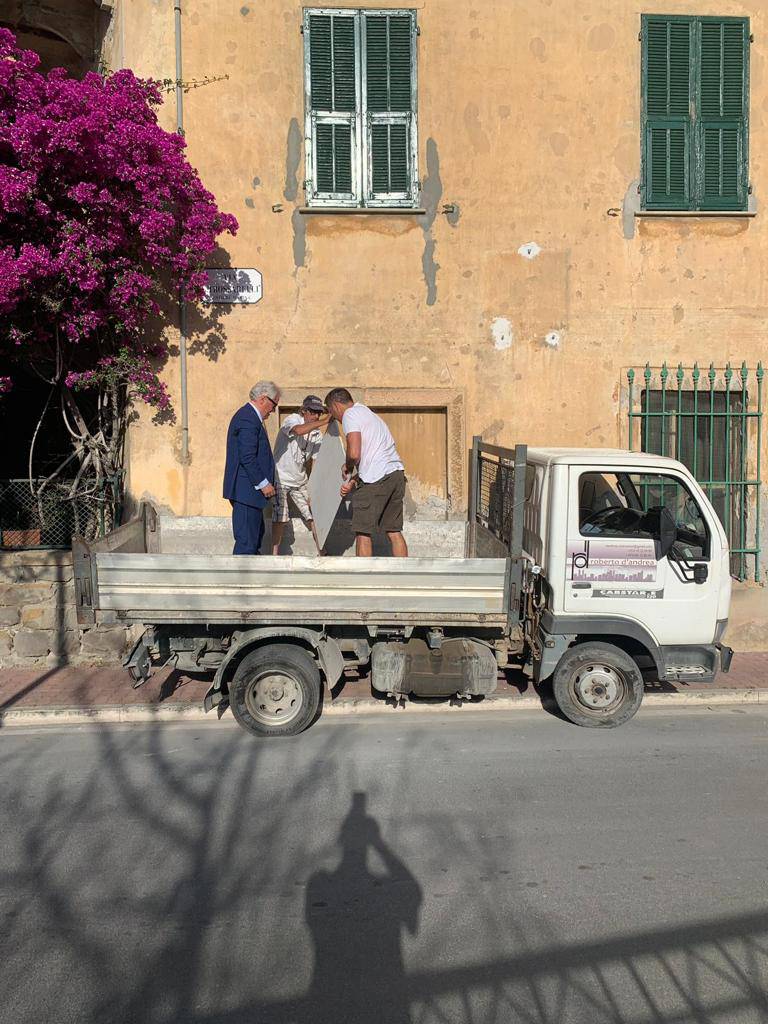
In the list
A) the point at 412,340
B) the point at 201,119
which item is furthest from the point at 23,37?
the point at 412,340

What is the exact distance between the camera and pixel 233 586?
19.1ft

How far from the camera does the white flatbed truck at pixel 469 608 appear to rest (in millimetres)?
5832

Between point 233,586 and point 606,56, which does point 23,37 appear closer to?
point 606,56

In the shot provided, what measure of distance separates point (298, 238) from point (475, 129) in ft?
7.17

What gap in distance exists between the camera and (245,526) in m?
7.05

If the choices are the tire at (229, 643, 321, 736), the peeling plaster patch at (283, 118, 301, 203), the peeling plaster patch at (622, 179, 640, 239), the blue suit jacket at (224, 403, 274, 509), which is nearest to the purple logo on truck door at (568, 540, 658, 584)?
the tire at (229, 643, 321, 736)

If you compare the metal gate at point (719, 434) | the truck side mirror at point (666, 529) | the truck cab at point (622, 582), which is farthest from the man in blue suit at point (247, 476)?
the metal gate at point (719, 434)

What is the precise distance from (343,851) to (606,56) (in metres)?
8.33

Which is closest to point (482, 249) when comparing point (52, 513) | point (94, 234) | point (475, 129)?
point (475, 129)

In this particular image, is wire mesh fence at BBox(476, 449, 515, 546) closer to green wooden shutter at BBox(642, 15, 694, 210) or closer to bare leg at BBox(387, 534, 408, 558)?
bare leg at BBox(387, 534, 408, 558)

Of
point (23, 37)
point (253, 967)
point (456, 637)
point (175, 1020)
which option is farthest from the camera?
point (23, 37)

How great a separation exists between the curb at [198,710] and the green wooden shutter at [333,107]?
5.23m

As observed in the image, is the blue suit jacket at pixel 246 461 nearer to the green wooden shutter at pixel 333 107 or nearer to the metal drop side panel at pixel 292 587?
the metal drop side panel at pixel 292 587

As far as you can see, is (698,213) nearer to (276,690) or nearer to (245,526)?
(245,526)
